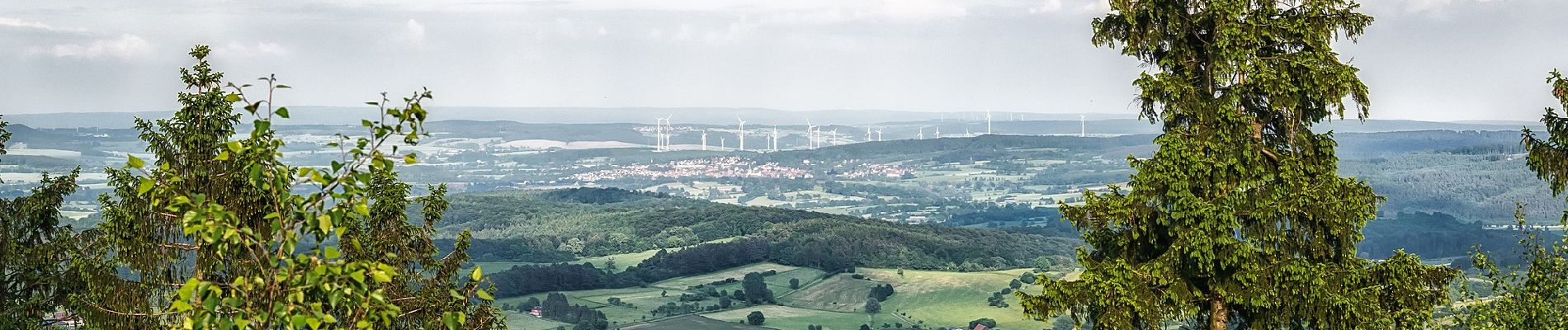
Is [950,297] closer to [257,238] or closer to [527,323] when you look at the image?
[527,323]

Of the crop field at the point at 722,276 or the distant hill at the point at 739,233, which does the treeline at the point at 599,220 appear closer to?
the distant hill at the point at 739,233

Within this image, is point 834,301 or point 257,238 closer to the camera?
point 257,238

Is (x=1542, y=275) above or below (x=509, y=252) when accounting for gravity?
above

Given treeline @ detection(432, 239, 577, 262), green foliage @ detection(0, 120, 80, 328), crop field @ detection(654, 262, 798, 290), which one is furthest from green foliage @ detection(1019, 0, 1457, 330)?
treeline @ detection(432, 239, 577, 262)

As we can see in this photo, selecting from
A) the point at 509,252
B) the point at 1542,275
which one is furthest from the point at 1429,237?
the point at 1542,275

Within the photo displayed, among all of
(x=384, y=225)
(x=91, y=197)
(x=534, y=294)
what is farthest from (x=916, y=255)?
(x=384, y=225)
